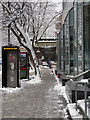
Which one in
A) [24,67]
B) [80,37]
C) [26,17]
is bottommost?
[24,67]

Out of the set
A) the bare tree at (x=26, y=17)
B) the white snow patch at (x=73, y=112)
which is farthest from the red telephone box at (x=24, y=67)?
the white snow patch at (x=73, y=112)

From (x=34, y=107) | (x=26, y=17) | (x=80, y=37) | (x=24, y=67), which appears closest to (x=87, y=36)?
(x=80, y=37)

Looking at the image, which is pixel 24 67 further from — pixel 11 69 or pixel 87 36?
pixel 87 36

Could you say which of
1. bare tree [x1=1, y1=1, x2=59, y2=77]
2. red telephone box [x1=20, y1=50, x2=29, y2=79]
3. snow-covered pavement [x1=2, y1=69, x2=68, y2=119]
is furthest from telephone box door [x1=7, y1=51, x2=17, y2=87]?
red telephone box [x1=20, y1=50, x2=29, y2=79]

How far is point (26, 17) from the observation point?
17.5 metres

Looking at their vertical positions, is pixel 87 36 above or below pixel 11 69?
above

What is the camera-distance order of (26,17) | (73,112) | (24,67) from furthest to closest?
(26,17)
(24,67)
(73,112)

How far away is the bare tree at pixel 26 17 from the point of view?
14.3 m

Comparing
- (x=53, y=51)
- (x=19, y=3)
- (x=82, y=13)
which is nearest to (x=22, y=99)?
(x=82, y=13)

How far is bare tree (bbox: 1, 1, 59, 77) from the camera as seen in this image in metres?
14.3

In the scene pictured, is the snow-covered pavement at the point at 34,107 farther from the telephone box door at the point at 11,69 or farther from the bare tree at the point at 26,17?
the bare tree at the point at 26,17

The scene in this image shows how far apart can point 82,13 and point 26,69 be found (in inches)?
325

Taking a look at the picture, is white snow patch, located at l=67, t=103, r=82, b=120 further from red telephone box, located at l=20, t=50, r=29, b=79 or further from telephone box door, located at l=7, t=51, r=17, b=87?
red telephone box, located at l=20, t=50, r=29, b=79

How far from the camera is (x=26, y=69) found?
1652cm
